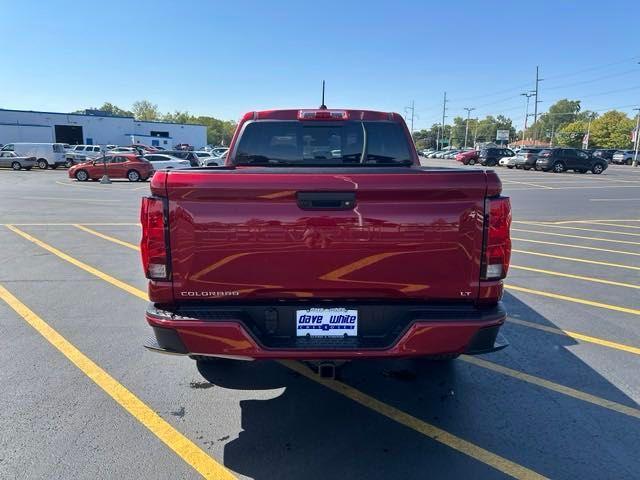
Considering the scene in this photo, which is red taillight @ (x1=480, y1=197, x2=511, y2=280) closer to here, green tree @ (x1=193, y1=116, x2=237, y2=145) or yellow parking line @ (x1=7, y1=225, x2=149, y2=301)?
yellow parking line @ (x1=7, y1=225, x2=149, y2=301)

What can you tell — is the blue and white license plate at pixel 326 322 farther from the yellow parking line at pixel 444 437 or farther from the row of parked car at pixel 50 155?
the row of parked car at pixel 50 155

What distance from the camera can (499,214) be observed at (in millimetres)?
2646

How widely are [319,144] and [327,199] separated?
184 cm

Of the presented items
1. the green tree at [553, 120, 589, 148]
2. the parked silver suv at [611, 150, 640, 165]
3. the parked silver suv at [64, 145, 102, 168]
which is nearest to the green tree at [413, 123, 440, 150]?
the green tree at [553, 120, 589, 148]

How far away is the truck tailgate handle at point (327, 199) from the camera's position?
256 cm

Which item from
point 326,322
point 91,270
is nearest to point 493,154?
point 91,270

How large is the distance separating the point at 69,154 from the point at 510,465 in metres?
42.5

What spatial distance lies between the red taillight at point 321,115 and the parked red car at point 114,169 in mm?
23430

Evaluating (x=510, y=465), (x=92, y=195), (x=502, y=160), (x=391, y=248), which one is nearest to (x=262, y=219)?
(x=391, y=248)

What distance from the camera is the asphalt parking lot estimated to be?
2.78 m

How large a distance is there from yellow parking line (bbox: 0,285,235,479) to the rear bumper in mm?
672

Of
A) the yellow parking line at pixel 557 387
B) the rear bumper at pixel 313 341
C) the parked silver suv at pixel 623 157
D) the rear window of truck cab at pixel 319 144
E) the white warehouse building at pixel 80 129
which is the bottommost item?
the yellow parking line at pixel 557 387

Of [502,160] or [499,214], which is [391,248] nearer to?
[499,214]

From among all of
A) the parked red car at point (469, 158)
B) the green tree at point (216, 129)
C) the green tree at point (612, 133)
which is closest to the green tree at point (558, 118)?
the green tree at point (612, 133)
